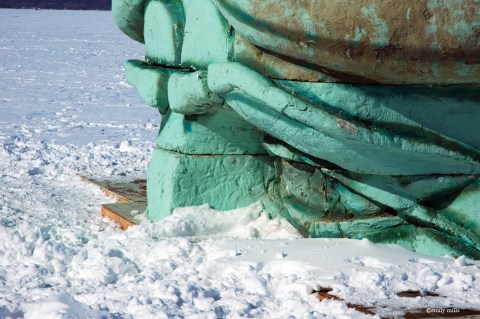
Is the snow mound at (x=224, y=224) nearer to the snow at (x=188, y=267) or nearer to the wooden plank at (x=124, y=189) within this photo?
the snow at (x=188, y=267)

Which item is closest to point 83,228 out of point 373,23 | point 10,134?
point 373,23

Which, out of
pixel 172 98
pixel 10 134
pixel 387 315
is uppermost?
pixel 172 98

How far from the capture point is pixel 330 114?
2607 millimetres

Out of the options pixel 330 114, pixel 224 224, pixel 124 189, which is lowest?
pixel 124 189

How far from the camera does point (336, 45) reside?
8.20ft

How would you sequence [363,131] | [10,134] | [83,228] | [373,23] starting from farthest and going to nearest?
[10,134] → [83,228] → [363,131] → [373,23]

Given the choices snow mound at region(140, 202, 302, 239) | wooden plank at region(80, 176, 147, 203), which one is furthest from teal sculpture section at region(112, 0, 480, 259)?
wooden plank at region(80, 176, 147, 203)

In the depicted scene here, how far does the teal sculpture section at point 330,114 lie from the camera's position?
8.09 ft

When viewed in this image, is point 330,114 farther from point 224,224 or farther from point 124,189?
point 124,189

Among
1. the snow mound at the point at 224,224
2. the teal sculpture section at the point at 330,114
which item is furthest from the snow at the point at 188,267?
the teal sculpture section at the point at 330,114

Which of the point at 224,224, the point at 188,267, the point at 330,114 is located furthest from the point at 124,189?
the point at 330,114

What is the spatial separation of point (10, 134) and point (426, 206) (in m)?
3.93

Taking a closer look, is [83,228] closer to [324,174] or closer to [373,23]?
[324,174]

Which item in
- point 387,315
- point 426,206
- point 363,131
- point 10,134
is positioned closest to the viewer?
point 387,315
